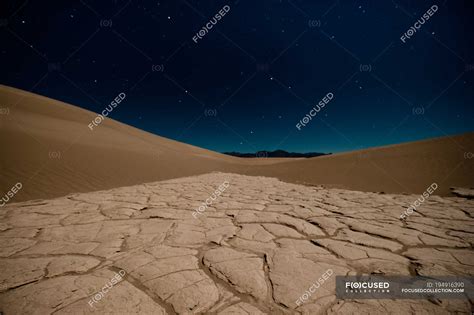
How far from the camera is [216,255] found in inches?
75.9

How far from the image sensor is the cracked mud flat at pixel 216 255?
135 cm

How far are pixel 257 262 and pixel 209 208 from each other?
186 cm

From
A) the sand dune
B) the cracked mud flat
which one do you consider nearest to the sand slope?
the sand dune

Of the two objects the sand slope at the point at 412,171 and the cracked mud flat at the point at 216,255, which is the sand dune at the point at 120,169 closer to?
the sand slope at the point at 412,171

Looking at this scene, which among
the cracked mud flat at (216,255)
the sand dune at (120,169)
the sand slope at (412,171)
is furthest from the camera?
the sand slope at (412,171)

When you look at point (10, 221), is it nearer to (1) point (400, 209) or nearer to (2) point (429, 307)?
(2) point (429, 307)

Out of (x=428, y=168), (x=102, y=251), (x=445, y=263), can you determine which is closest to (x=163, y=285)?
(x=102, y=251)

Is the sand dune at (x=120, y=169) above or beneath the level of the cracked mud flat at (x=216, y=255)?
above

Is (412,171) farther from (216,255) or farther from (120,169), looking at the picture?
(120,169)

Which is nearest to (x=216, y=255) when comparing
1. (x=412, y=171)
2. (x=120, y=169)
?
(x=120, y=169)

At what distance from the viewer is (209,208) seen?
356 centimetres

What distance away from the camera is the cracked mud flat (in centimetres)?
135

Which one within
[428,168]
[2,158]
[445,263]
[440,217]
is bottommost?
[445,263]

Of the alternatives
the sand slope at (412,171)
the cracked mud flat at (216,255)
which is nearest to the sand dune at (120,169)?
the sand slope at (412,171)
